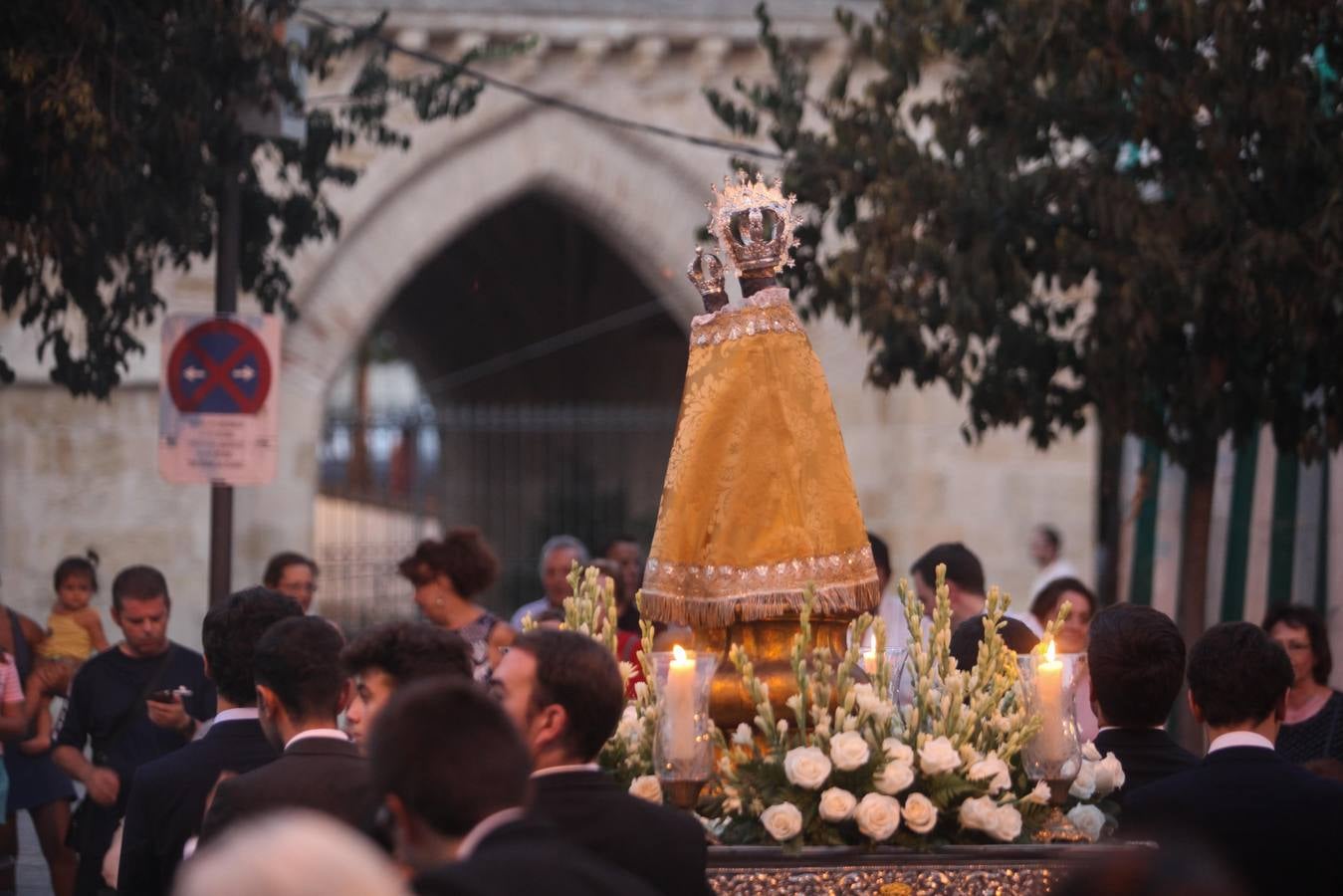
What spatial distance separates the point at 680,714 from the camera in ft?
16.0

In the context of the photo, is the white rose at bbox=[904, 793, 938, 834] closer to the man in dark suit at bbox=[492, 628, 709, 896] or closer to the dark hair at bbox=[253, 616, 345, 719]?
the man in dark suit at bbox=[492, 628, 709, 896]

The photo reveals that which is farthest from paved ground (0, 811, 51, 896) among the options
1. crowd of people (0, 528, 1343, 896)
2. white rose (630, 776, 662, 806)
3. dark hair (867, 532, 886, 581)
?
white rose (630, 776, 662, 806)

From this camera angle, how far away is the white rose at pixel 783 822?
16.1ft

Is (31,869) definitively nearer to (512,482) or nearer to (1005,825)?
(1005,825)

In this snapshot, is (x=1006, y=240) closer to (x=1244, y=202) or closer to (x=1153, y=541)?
(x=1244, y=202)

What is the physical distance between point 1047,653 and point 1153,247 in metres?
6.13

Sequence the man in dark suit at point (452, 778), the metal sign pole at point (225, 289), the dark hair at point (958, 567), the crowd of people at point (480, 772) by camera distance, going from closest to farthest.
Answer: the crowd of people at point (480, 772) < the man in dark suit at point (452, 778) < the dark hair at point (958, 567) < the metal sign pole at point (225, 289)

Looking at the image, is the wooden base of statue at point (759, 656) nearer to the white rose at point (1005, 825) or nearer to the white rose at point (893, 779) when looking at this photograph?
the white rose at point (893, 779)

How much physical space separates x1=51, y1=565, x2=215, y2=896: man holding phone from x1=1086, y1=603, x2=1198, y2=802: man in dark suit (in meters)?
3.63

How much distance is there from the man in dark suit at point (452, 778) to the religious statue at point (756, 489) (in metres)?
2.23

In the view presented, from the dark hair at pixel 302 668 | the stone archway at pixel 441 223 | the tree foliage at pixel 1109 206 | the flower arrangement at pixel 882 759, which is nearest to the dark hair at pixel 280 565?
the tree foliage at pixel 1109 206

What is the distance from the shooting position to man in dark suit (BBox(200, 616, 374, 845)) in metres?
4.68

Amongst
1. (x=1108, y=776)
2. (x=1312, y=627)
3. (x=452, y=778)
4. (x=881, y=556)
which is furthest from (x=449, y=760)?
(x=1312, y=627)

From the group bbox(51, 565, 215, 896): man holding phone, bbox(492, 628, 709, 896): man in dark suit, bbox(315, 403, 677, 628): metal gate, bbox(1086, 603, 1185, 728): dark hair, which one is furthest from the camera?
bbox(315, 403, 677, 628): metal gate
